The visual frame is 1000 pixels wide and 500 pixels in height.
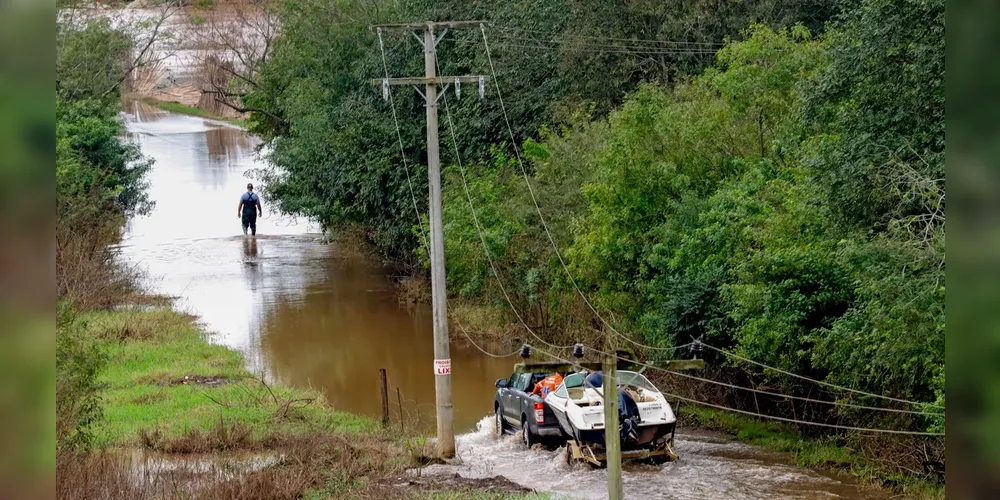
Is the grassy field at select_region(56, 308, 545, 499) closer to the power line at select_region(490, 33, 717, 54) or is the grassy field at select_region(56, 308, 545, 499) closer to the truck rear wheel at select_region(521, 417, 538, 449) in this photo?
the truck rear wheel at select_region(521, 417, 538, 449)

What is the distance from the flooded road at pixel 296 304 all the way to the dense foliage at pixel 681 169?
8.43ft

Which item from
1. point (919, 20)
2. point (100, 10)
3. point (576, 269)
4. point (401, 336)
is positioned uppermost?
point (100, 10)

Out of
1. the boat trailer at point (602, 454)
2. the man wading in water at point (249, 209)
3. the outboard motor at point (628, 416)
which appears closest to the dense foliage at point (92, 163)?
the man wading in water at point (249, 209)

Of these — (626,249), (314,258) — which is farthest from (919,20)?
(314,258)

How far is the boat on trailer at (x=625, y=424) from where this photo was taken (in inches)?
685

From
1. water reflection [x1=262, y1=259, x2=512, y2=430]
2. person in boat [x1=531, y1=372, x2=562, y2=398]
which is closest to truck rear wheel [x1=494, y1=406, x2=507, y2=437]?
person in boat [x1=531, y1=372, x2=562, y2=398]

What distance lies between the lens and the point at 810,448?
19719 mm

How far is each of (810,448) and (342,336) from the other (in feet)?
55.8

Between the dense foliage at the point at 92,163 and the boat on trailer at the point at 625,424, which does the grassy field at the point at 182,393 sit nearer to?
the dense foliage at the point at 92,163

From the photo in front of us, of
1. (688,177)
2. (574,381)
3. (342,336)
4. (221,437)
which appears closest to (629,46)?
(688,177)

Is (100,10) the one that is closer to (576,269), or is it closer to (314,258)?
(314,258)
